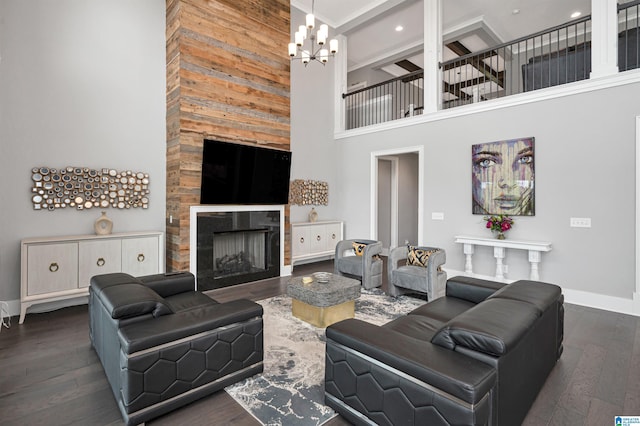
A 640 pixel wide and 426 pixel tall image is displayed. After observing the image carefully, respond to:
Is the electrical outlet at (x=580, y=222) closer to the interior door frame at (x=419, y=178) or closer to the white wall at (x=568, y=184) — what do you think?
the white wall at (x=568, y=184)

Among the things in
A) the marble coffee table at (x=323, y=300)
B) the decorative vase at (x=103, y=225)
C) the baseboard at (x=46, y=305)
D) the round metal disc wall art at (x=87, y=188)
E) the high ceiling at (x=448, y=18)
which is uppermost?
the high ceiling at (x=448, y=18)

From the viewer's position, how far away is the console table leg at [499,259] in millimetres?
4792

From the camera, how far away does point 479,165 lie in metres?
5.23

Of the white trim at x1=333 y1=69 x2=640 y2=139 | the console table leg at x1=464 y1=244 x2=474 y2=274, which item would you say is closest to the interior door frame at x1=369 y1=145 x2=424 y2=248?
the white trim at x1=333 y1=69 x2=640 y2=139

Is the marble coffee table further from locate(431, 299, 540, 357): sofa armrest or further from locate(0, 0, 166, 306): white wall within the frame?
locate(0, 0, 166, 306): white wall

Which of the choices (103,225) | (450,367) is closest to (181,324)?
(450,367)

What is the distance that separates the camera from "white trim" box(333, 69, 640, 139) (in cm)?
395

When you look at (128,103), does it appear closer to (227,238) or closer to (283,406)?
(227,238)

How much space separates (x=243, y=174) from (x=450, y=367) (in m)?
4.38

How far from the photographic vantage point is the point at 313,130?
7.00m

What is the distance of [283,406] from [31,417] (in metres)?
1.59

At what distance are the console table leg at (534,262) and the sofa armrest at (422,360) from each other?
144 inches

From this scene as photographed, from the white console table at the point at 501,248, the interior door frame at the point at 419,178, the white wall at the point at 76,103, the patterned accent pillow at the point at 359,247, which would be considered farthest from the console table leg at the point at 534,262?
the white wall at the point at 76,103

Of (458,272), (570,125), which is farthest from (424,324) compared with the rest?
(570,125)
